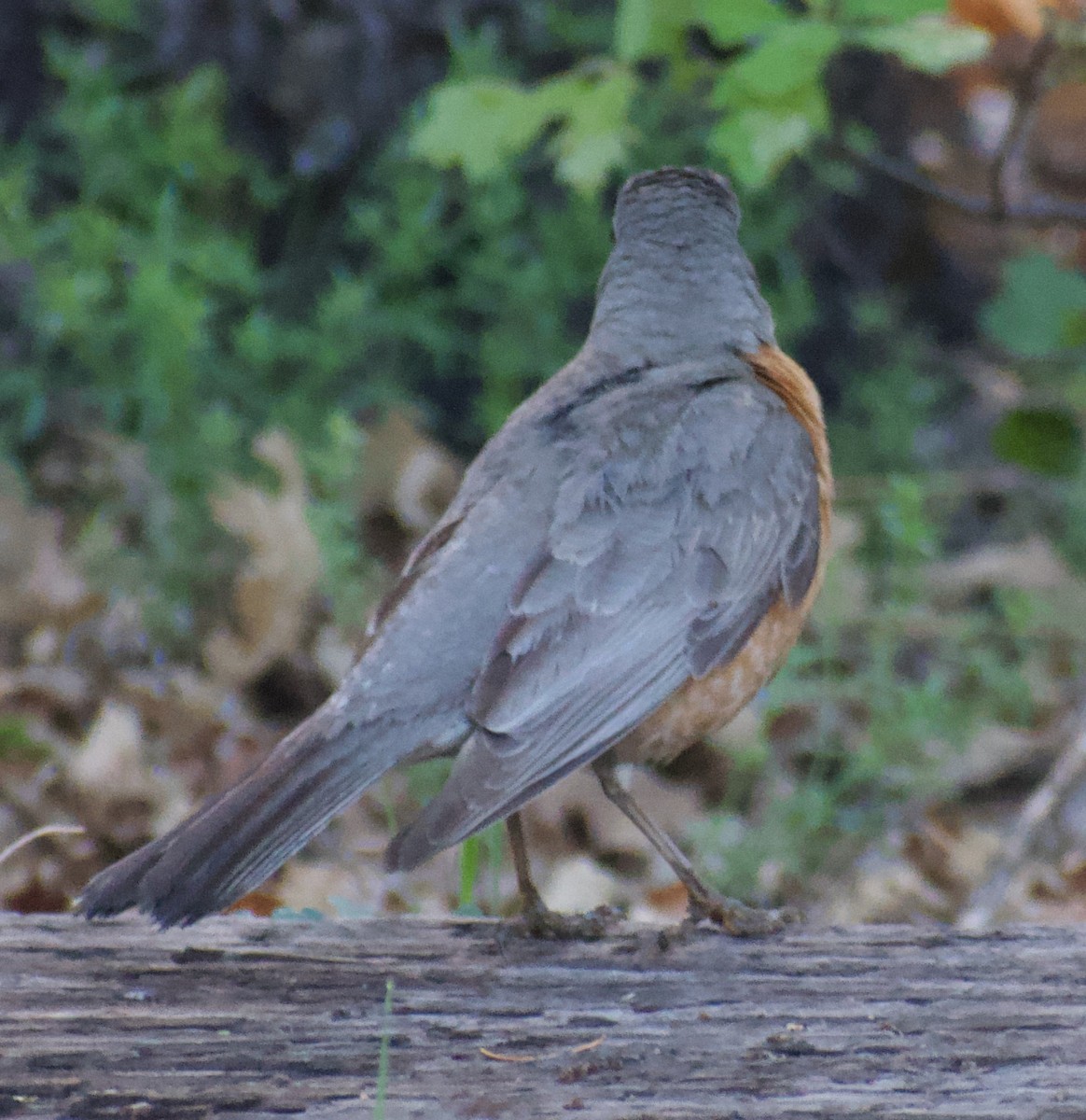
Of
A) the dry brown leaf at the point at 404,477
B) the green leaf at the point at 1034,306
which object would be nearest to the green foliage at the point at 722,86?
the dry brown leaf at the point at 404,477

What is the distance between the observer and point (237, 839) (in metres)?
2.77

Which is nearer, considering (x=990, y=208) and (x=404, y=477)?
(x=990, y=208)

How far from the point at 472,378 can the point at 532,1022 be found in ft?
15.2

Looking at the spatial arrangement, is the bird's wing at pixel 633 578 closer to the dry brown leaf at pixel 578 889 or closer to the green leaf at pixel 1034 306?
the dry brown leaf at pixel 578 889

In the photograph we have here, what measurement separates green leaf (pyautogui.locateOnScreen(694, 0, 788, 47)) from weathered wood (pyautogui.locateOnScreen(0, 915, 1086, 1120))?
7.79 ft

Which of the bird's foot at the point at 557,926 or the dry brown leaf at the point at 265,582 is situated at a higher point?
the dry brown leaf at the point at 265,582

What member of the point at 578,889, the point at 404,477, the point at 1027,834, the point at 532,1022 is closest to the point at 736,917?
the point at 532,1022

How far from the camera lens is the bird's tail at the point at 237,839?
269 centimetres

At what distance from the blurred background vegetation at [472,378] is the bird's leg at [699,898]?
1.12 m

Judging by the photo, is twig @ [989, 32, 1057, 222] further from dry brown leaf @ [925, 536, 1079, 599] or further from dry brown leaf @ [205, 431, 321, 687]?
dry brown leaf @ [205, 431, 321, 687]

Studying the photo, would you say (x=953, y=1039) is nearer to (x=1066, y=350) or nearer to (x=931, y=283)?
(x=1066, y=350)

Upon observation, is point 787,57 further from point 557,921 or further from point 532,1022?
point 532,1022

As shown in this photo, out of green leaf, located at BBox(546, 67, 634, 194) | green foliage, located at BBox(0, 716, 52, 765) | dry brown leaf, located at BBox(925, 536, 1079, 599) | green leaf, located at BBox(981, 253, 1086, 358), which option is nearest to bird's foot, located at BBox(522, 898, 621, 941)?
green foliage, located at BBox(0, 716, 52, 765)

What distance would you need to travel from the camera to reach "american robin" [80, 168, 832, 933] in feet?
9.49
